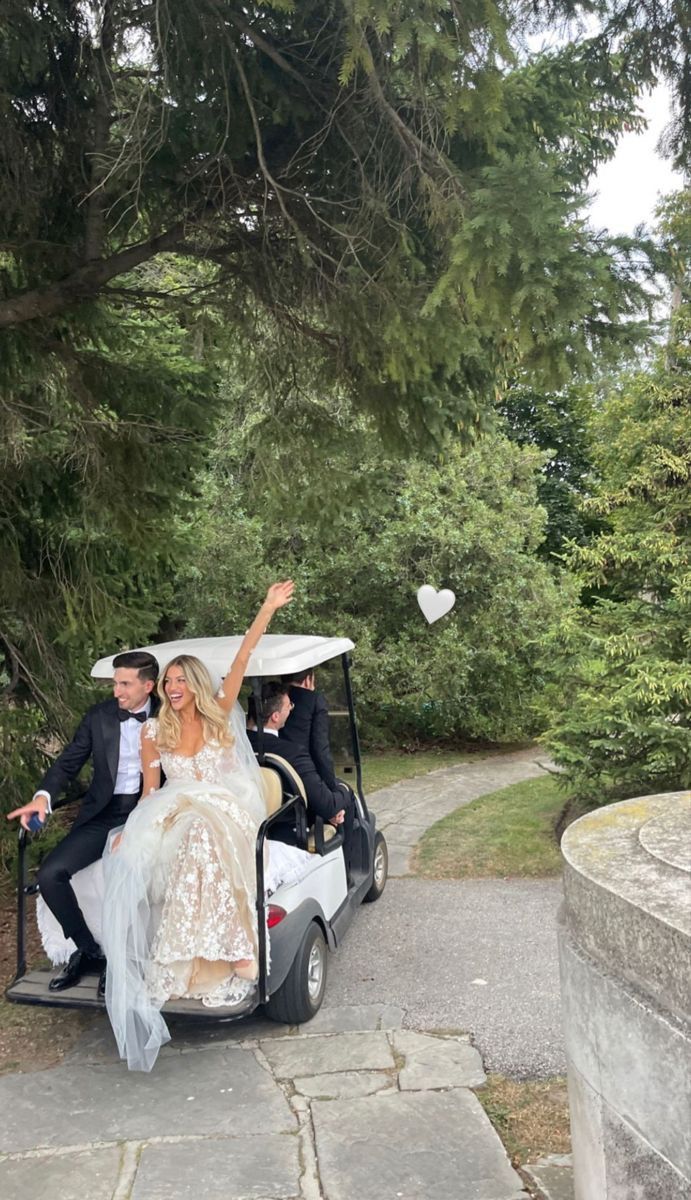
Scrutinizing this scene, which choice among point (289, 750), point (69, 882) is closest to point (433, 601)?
point (289, 750)

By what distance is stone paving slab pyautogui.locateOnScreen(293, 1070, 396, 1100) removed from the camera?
3.97 metres

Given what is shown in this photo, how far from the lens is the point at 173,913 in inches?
167

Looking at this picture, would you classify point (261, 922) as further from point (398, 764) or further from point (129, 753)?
point (398, 764)

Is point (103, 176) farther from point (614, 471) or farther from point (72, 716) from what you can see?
point (614, 471)

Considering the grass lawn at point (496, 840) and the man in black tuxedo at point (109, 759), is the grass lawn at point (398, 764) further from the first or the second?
the man in black tuxedo at point (109, 759)

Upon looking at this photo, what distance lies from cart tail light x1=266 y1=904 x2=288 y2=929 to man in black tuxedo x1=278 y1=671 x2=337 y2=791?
116 centimetres

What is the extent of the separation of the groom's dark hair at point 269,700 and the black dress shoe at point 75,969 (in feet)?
5.27

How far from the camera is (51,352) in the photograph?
6.36m

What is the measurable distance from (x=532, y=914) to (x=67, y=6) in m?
6.24

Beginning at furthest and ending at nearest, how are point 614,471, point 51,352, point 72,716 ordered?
1. point 614,471
2. point 72,716
3. point 51,352

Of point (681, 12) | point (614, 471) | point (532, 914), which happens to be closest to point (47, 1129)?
point (532, 914)

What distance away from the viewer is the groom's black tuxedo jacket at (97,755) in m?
4.92

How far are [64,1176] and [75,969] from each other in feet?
3.89

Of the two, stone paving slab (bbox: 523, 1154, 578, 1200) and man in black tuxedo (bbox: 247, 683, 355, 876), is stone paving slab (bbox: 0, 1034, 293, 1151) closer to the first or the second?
stone paving slab (bbox: 523, 1154, 578, 1200)
